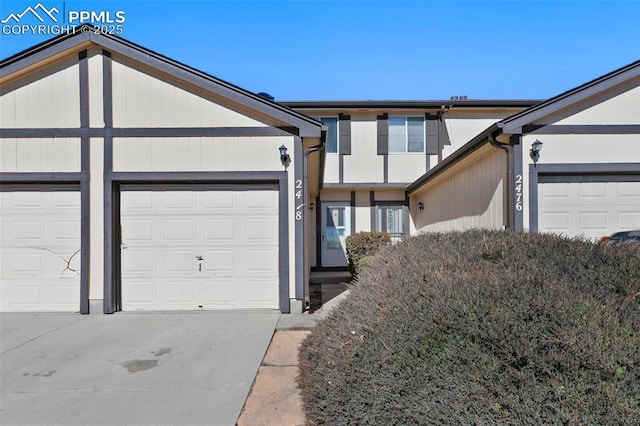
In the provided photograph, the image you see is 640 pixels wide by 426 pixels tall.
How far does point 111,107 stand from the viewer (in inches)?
245

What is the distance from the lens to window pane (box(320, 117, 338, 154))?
480 inches

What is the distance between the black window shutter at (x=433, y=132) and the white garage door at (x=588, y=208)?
5996mm

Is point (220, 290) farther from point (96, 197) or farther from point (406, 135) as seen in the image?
→ point (406, 135)

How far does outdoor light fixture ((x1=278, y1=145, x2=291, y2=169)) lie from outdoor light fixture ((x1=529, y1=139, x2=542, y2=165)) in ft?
14.4

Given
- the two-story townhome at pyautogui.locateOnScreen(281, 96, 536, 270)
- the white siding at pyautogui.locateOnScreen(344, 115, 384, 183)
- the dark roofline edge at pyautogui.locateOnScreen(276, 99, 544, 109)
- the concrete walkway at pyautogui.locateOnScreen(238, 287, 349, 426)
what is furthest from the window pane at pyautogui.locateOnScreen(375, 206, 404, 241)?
the concrete walkway at pyautogui.locateOnScreen(238, 287, 349, 426)

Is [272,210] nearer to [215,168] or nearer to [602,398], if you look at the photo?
[215,168]

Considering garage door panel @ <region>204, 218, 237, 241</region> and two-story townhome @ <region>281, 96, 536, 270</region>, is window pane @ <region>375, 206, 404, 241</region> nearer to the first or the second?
two-story townhome @ <region>281, 96, 536, 270</region>

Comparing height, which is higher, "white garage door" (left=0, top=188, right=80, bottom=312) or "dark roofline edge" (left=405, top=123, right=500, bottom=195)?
"dark roofline edge" (left=405, top=123, right=500, bottom=195)

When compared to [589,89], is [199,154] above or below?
below

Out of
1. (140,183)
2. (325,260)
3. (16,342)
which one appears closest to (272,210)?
(140,183)

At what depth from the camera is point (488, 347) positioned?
1.99 metres

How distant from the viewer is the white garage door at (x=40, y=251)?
247 inches

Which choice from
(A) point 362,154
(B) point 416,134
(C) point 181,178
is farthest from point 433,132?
(C) point 181,178

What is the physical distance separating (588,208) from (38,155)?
1010 cm
